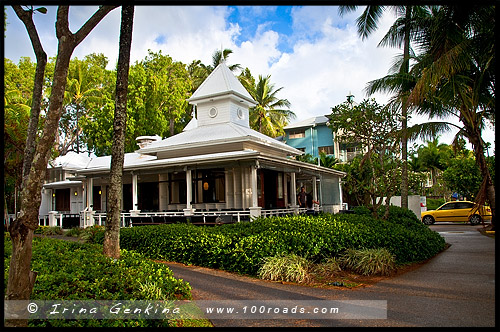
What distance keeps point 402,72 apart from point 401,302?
508 inches

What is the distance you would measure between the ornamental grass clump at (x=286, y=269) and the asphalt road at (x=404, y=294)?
0.26m

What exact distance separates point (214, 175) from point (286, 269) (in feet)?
34.3

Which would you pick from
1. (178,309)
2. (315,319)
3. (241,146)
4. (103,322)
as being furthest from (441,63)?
(241,146)

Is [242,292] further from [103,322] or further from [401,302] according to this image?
[103,322]

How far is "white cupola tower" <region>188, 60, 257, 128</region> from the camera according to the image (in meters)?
20.5

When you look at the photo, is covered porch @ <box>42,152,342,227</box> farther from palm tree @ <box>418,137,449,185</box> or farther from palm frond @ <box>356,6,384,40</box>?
palm tree @ <box>418,137,449,185</box>

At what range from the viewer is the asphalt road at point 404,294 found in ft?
17.5

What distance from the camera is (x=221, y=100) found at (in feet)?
68.4

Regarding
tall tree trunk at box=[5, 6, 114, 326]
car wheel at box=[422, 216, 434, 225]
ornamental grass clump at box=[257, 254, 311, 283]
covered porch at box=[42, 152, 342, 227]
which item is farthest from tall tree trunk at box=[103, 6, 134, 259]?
car wheel at box=[422, 216, 434, 225]

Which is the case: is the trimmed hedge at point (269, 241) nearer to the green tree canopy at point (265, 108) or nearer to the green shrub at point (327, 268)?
the green shrub at point (327, 268)

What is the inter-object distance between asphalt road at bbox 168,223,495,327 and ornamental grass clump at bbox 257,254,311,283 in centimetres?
26

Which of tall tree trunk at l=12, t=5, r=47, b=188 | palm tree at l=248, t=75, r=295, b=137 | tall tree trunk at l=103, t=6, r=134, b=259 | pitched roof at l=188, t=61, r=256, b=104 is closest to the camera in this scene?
tall tree trunk at l=12, t=5, r=47, b=188

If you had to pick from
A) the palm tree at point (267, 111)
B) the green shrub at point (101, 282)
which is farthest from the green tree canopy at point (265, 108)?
the green shrub at point (101, 282)
